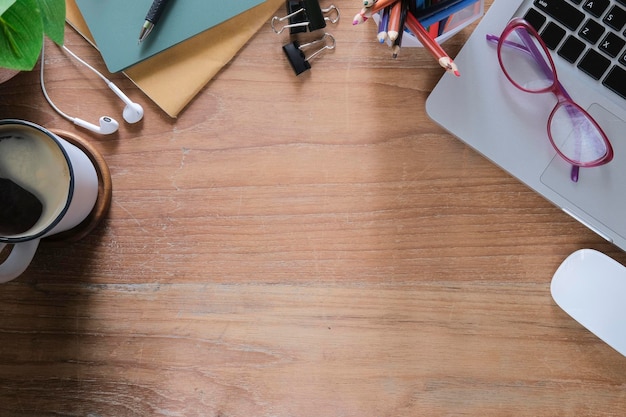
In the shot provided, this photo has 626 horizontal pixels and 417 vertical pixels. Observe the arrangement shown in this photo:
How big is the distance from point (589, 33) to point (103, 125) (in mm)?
508

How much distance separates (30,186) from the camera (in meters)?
0.57

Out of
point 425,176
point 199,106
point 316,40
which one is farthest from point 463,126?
point 199,106

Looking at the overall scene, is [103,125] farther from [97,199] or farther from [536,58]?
[536,58]

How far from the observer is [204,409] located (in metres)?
0.63

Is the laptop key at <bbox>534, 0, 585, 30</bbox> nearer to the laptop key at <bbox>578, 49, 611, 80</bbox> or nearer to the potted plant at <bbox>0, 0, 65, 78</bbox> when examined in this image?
the laptop key at <bbox>578, 49, 611, 80</bbox>

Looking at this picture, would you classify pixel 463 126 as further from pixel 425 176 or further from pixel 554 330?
pixel 554 330

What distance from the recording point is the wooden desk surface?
24.6 inches

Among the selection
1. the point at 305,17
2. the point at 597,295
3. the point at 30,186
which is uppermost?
the point at 305,17

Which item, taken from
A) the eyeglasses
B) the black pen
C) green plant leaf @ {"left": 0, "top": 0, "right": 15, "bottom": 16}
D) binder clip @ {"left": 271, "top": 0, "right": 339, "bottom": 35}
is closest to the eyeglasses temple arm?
the eyeglasses

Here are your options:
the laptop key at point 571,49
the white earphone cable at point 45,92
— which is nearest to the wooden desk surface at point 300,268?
the white earphone cable at point 45,92

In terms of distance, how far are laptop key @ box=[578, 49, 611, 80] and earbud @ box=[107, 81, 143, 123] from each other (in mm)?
463

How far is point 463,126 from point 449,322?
0.21 meters

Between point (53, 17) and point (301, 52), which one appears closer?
point (53, 17)

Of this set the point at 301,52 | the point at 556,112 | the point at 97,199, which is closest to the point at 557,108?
the point at 556,112
